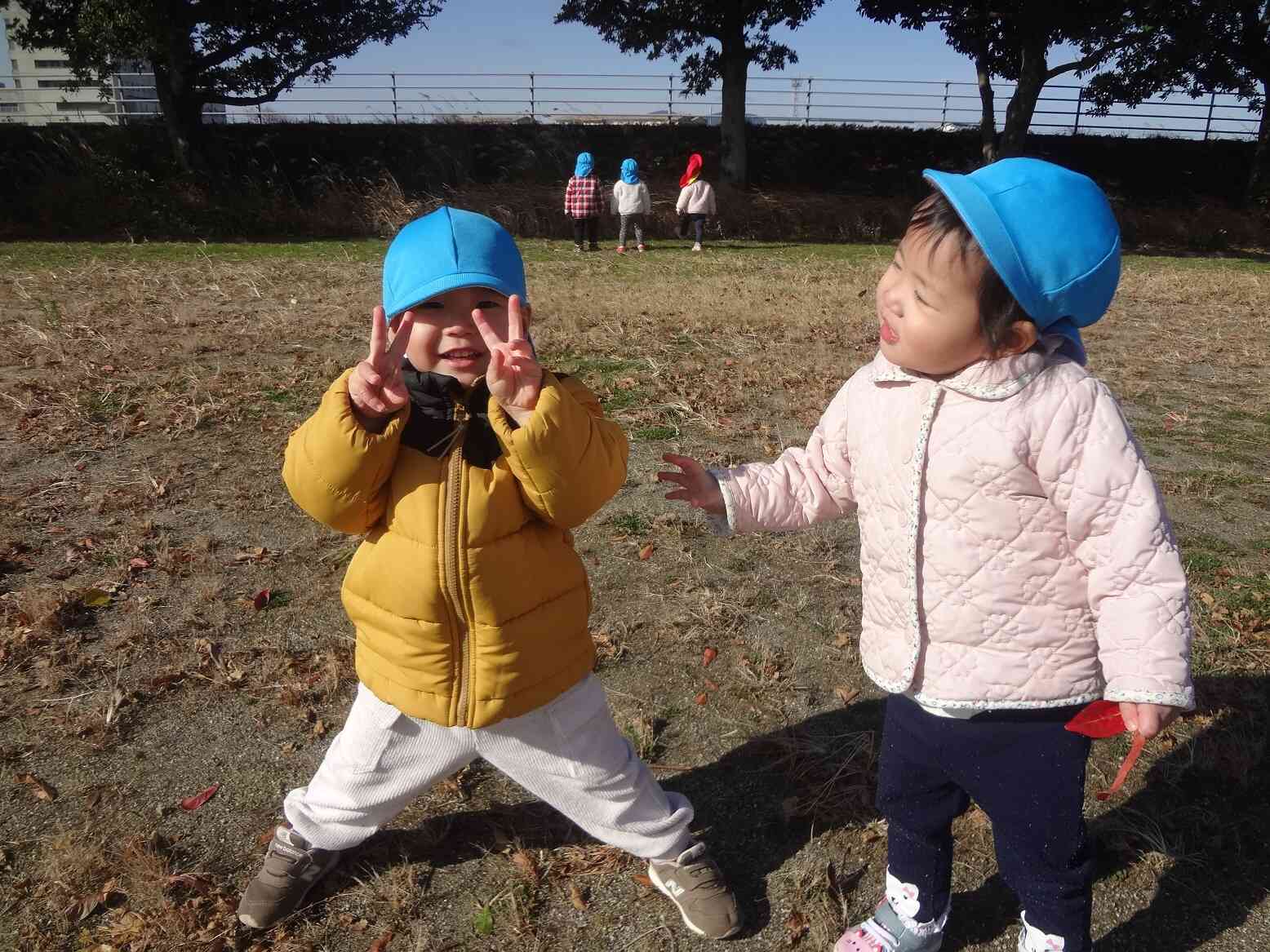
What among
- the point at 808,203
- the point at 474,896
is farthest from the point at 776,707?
the point at 808,203

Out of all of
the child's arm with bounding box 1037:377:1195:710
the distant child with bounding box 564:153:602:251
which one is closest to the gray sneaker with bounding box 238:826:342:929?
the child's arm with bounding box 1037:377:1195:710

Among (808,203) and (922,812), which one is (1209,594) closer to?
(922,812)

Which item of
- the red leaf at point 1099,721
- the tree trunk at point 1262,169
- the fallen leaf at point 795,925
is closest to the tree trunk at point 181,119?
the fallen leaf at point 795,925

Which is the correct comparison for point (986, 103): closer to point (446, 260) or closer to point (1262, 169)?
point (1262, 169)

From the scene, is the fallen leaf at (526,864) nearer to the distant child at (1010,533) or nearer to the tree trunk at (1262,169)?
the distant child at (1010,533)

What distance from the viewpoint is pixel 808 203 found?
21.9m

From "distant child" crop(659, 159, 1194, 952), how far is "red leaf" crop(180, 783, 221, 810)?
5.98 ft

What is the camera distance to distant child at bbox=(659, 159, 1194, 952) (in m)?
1.60

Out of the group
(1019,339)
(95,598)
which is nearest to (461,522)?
(1019,339)

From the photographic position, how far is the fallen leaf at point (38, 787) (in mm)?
2568

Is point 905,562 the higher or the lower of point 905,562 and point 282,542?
the higher

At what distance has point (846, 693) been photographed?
314 cm

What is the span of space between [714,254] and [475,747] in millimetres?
14509

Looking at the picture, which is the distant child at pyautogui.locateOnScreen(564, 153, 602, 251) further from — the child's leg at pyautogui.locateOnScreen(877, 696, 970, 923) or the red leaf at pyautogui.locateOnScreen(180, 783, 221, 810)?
the child's leg at pyautogui.locateOnScreen(877, 696, 970, 923)
